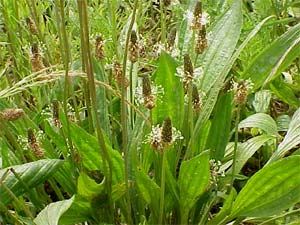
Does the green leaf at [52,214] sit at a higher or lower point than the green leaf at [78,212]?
higher

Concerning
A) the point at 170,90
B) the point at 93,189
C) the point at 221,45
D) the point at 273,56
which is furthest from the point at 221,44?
the point at 93,189

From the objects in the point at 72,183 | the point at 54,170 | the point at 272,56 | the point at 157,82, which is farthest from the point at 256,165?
the point at 54,170

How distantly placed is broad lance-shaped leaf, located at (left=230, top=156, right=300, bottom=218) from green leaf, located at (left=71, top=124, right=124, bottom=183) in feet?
0.81

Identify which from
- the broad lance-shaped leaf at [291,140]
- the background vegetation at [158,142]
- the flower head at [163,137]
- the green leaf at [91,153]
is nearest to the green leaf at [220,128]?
the background vegetation at [158,142]

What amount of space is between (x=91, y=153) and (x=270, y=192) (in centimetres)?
37

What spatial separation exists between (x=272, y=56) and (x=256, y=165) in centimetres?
36

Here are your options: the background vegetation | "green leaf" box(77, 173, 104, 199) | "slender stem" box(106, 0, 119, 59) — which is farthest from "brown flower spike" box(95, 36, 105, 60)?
"slender stem" box(106, 0, 119, 59)

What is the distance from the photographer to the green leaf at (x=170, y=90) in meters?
1.42

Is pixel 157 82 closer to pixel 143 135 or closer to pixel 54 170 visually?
pixel 143 135

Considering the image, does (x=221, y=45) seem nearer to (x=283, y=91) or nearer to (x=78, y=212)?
(x=283, y=91)

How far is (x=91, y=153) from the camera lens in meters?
1.32

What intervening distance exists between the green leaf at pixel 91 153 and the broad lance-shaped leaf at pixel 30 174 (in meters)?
0.07

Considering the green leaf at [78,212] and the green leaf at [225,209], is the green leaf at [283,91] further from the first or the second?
the green leaf at [78,212]

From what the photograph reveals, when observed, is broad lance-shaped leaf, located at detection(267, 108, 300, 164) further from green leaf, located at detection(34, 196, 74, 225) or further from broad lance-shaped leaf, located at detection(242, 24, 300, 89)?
green leaf, located at detection(34, 196, 74, 225)
